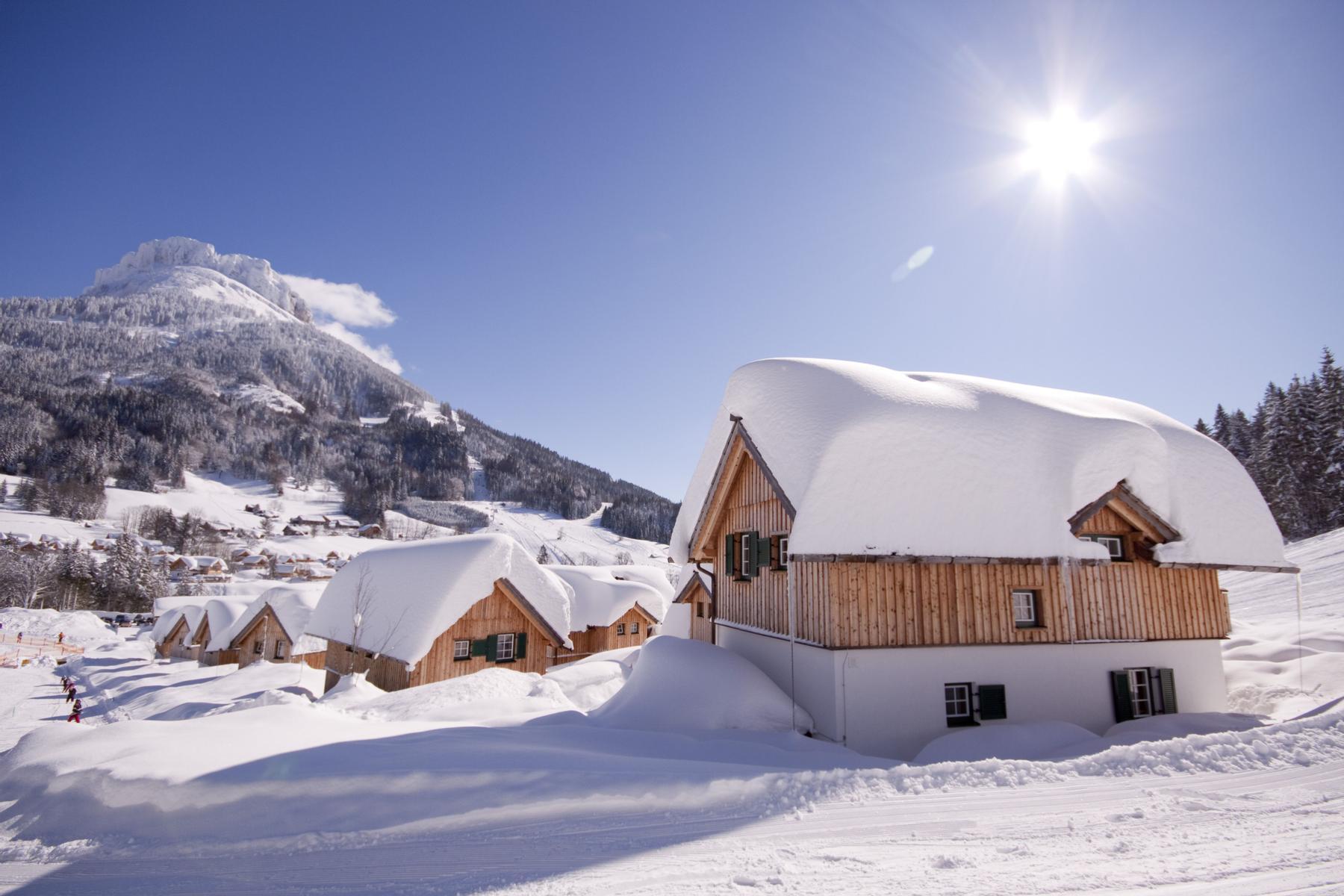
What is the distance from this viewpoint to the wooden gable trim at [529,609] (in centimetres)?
2423

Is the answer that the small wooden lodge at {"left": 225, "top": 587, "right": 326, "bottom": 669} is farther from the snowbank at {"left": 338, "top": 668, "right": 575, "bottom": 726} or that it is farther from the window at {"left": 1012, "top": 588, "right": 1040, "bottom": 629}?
the window at {"left": 1012, "top": 588, "right": 1040, "bottom": 629}

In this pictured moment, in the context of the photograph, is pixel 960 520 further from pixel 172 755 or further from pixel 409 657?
pixel 409 657

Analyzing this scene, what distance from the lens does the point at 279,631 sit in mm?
34812

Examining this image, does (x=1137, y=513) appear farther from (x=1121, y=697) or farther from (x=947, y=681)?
(x=947, y=681)

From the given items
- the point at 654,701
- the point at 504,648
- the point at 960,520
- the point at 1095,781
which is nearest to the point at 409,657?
the point at 504,648

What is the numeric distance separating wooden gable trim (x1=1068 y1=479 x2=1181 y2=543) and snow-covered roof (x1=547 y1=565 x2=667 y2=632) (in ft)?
85.7

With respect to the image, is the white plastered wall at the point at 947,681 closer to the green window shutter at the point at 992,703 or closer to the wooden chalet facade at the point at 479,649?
the green window shutter at the point at 992,703

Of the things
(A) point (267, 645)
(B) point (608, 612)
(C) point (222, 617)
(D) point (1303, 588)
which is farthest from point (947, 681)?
(C) point (222, 617)

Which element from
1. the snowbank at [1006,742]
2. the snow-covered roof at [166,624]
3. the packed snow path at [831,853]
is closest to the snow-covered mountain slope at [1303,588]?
the snowbank at [1006,742]

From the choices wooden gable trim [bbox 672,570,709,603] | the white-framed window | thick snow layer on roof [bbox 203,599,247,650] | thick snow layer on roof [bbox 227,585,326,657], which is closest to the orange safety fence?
thick snow layer on roof [bbox 203,599,247,650]

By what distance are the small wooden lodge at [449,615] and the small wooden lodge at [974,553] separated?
1191 centimetres

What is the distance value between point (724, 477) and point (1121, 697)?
33.6 ft

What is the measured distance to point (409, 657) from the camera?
21031mm

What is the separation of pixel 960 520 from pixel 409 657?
724 inches
